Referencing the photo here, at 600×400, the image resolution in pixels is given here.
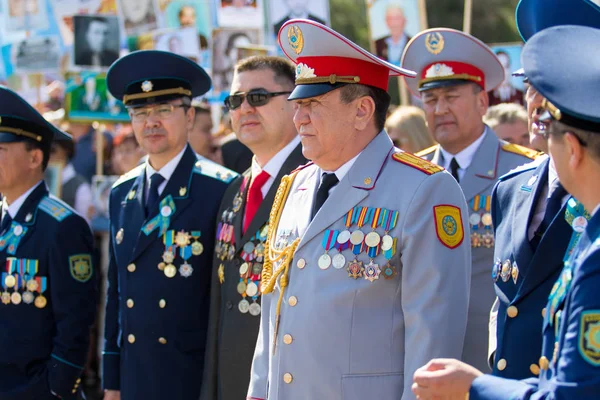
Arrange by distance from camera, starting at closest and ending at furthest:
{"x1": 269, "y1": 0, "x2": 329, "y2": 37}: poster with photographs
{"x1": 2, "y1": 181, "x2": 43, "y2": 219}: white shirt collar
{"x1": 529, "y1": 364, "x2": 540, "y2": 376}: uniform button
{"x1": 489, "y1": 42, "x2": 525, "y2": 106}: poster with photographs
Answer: {"x1": 529, "y1": 364, "x2": 540, "y2": 376}: uniform button < {"x1": 2, "y1": 181, "x2": 43, "y2": 219}: white shirt collar < {"x1": 489, "y1": 42, "x2": 525, "y2": 106}: poster with photographs < {"x1": 269, "y1": 0, "x2": 329, "y2": 37}: poster with photographs

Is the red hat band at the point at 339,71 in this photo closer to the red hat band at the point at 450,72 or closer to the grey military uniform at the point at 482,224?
the grey military uniform at the point at 482,224

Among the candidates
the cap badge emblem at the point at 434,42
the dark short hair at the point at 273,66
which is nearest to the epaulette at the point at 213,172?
the dark short hair at the point at 273,66

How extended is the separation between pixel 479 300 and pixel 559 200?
146cm

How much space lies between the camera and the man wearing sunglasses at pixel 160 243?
4246 mm

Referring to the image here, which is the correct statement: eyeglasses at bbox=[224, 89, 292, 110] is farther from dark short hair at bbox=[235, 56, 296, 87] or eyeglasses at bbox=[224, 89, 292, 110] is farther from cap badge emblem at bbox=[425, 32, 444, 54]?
cap badge emblem at bbox=[425, 32, 444, 54]

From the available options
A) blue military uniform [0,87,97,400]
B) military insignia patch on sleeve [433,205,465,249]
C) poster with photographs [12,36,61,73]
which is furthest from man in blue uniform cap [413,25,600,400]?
poster with photographs [12,36,61,73]

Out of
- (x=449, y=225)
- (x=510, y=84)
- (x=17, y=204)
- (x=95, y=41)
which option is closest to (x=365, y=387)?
(x=449, y=225)

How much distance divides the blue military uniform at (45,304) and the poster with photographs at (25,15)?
4.27 metres

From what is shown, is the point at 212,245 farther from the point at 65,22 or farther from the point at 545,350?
the point at 65,22

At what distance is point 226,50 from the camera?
25.6 ft

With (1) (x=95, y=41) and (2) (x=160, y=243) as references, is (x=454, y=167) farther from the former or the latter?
(1) (x=95, y=41)

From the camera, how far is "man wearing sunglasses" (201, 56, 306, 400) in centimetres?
390

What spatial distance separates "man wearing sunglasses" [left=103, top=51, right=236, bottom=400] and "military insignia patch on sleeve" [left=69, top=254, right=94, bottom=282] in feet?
0.64

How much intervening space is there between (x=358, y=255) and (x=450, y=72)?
82.3 inches
